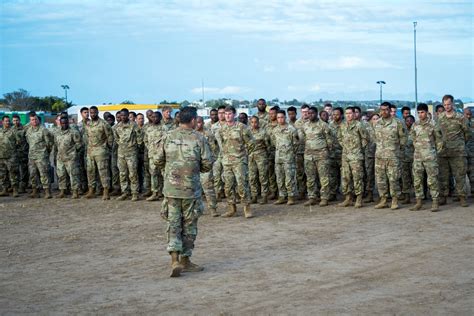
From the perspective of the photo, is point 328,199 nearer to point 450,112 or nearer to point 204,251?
point 450,112

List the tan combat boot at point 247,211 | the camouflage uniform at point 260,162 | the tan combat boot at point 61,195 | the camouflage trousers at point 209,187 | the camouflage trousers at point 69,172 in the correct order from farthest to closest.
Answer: the tan combat boot at point 61,195 → the camouflage trousers at point 69,172 → the camouflage uniform at point 260,162 → the camouflage trousers at point 209,187 → the tan combat boot at point 247,211

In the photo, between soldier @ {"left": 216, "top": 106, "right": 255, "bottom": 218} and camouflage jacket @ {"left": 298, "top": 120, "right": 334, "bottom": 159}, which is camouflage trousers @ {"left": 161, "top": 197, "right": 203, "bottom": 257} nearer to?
soldier @ {"left": 216, "top": 106, "right": 255, "bottom": 218}

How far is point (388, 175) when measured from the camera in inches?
500

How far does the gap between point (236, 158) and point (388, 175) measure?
3.07 meters

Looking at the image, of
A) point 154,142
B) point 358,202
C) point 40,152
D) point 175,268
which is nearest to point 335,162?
point 358,202

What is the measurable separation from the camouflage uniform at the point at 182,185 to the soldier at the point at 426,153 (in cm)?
579

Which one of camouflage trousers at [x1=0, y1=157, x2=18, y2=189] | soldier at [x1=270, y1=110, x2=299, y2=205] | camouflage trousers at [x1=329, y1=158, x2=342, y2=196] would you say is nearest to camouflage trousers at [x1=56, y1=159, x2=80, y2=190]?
camouflage trousers at [x1=0, y1=157, x2=18, y2=189]

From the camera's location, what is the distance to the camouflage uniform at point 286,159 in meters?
13.9

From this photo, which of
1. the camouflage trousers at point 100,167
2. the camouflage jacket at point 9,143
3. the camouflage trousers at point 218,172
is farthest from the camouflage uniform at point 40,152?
the camouflage trousers at point 218,172

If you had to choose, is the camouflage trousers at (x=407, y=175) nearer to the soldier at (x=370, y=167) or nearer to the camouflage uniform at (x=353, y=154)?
the soldier at (x=370, y=167)

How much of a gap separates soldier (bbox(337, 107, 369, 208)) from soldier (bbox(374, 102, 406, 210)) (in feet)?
1.24

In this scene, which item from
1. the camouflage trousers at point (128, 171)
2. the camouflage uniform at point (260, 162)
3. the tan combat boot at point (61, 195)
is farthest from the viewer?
the tan combat boot at point (61, 195)

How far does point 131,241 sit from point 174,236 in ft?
8.46

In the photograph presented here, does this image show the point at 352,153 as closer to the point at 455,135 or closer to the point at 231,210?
the point at 455,135
